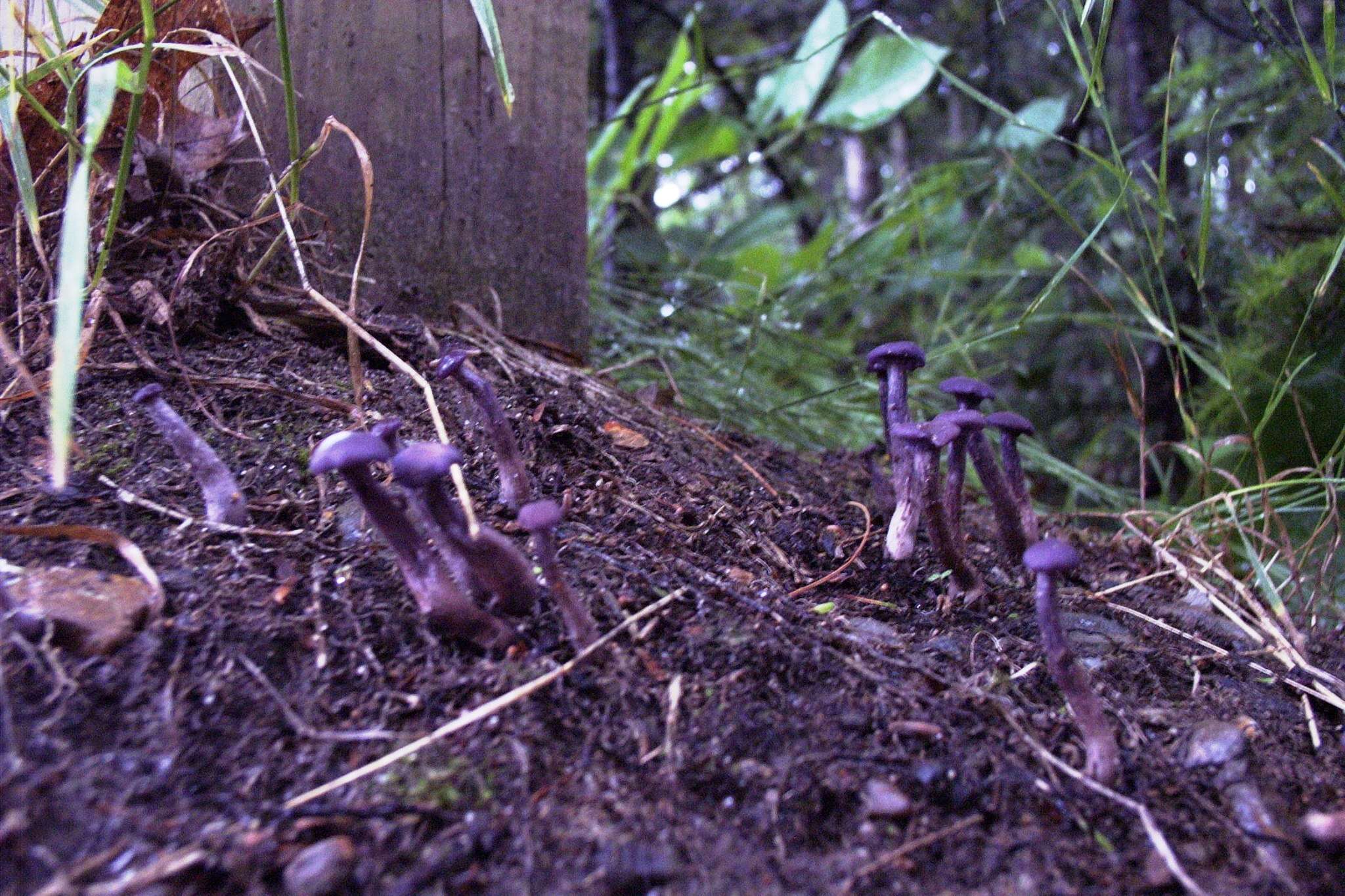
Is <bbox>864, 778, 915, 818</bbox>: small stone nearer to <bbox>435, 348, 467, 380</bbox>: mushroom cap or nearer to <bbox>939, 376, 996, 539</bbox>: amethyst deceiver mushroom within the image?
<bbox>939, 376, 996, 539</bbox>: amethyst deceiver mushroom

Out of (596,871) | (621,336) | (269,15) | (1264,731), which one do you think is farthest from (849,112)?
(596,871)

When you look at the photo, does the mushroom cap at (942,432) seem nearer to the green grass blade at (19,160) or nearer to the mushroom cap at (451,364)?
the mushroom cap at (451,364)

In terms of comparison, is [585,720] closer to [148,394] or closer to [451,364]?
[451,364]

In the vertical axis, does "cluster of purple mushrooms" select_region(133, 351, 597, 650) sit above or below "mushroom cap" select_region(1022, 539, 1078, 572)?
above

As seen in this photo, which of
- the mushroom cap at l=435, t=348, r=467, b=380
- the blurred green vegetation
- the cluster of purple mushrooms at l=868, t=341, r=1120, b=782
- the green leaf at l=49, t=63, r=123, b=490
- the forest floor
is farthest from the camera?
the blurred green vegetation

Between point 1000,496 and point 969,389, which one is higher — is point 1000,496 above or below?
below

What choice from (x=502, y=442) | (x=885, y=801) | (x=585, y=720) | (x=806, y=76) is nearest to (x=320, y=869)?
(x=585, y=720)

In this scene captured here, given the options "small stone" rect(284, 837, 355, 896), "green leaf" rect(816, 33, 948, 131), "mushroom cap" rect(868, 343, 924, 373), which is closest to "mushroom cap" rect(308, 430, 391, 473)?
"small stone" rect(284, 837, 355, 896)
